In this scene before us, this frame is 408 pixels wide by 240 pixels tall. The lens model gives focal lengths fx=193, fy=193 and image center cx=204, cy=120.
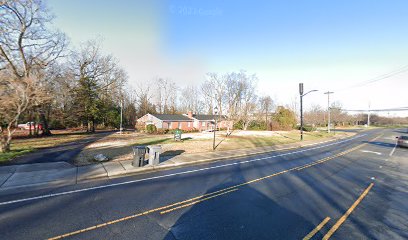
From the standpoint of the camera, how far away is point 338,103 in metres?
96.5

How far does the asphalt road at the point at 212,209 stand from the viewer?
15.0ft

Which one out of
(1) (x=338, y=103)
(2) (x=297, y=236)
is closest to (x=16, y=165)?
(2) (x=297, y=236)

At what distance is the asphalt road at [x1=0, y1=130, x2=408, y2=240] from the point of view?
4.56m

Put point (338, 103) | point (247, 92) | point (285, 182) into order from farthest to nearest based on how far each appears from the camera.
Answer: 1. point (338, 103)
2. point (247, 92)
3. point (285, 182)

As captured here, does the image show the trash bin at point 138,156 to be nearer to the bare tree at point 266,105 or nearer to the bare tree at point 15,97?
the bare tree at point 15,97

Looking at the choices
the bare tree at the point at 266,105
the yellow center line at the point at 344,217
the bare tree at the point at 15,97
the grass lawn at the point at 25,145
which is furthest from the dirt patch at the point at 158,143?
the bare tree at the point at 266,105

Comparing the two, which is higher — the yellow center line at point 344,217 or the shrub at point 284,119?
the shrub at point 284,119

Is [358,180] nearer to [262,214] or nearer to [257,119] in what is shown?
[262,214]

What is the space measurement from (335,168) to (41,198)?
14.1 m

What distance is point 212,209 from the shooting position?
18.8 feet

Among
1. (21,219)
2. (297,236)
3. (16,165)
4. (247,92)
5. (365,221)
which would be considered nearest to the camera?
(297,236)

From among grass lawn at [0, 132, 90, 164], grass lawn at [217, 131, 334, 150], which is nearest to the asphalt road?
grass lawn at [0, 132, 90, 164]

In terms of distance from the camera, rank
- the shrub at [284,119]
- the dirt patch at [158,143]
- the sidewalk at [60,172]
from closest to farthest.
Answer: the sidewalk at [60,172], the dirt patch at [158,143], the shrub at [284,119]

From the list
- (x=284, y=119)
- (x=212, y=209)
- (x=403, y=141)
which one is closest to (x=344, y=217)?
(x=212, y=209)
